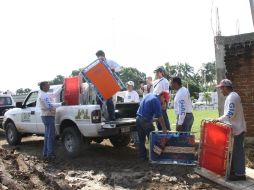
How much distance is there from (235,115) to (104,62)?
3.92 metres

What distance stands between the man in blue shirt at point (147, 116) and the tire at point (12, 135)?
16.9 ft

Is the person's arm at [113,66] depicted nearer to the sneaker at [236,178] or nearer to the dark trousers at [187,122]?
the dark trousers at [187,122]

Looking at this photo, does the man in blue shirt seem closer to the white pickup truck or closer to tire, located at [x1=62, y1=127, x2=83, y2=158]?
the white pickup truck

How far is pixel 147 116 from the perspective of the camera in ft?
30.4

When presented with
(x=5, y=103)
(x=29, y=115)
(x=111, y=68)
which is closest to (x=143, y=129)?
(x=111, y=68)

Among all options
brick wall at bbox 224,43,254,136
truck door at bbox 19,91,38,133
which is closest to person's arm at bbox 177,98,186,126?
brick wall at bbox 224,43,254,136

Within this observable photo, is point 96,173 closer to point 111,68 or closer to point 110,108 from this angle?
point 110,108

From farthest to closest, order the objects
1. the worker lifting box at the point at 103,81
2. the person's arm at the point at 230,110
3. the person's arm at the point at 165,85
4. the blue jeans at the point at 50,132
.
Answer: the blue jeans at the point at 50,132 → the worker lifting box at the point at 103,81 → the person's arm at the point at 165,85 → the person's arm at the point at 230,110

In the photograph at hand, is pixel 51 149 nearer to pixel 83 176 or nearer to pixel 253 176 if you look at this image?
pixel 83 176

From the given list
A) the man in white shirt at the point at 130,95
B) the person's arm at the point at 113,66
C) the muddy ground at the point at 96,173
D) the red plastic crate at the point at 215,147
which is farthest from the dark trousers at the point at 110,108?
the red plastic crate at the point at 215,147

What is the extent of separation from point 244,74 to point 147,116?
2.61m

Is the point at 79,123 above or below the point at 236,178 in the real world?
above

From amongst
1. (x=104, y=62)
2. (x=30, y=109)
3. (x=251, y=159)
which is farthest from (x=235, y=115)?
(x=30, y=109)

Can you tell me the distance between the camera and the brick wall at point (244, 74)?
9961 millimetres
